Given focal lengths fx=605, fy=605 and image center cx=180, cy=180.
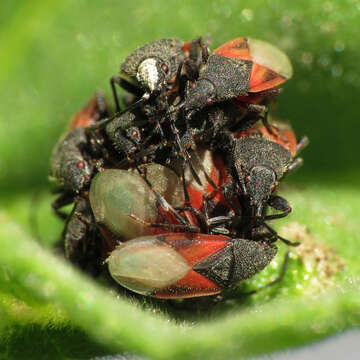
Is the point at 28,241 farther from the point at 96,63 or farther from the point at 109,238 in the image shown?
the point at 96,63

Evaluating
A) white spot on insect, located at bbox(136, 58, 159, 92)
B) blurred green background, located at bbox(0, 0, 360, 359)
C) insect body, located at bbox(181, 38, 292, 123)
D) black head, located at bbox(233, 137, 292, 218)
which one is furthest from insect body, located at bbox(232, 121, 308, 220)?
white spot on insect, located at bbox(136, 58, 159, 92)

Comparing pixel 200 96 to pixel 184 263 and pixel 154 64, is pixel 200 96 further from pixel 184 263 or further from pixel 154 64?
pixel 184 263

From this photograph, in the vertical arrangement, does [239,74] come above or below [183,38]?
below

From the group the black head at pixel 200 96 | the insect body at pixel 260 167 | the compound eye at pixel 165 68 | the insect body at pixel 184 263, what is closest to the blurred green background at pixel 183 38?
the insect body at pixel 184 263

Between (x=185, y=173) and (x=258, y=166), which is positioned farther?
(x=185, y=173)

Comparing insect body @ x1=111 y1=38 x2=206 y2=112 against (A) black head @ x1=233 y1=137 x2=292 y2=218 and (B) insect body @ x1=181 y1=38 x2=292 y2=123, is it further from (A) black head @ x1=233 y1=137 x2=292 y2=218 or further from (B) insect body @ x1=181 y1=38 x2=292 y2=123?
(A) black head @ x1=233 y1=137 x2=292 y2=218

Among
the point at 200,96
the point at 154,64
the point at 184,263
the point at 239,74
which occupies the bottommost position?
the point at 184,263

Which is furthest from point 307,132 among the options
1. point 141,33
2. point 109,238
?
point 109,238

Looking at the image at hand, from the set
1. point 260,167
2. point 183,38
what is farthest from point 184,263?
point 183,38
